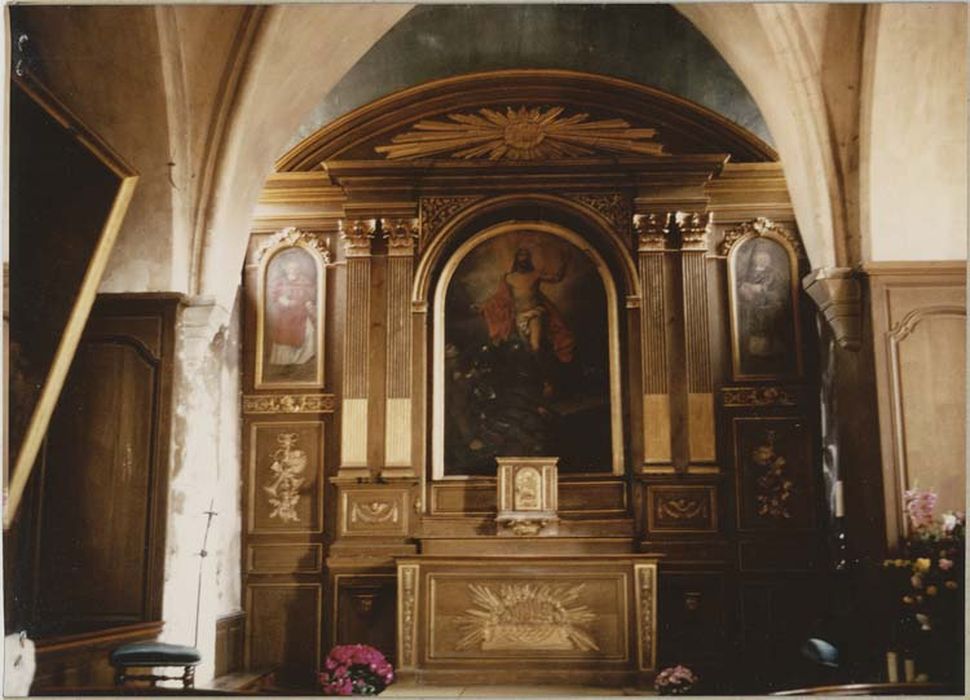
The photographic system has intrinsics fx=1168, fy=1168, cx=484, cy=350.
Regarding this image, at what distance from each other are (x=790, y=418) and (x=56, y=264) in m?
6.03

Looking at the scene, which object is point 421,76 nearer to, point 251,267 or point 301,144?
point 301,144

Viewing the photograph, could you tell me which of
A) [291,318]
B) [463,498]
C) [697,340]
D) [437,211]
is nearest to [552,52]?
[437,211]

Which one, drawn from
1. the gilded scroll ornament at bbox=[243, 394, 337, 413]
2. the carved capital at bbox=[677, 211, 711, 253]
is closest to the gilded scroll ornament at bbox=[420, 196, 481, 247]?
the gilded scroll ornament at bbox=[243, 394, 337, 413]

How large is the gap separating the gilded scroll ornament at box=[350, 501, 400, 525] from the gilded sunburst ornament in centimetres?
288

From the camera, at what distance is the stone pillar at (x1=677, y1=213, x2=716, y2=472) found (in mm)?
9227

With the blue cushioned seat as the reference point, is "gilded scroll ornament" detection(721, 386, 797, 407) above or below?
above

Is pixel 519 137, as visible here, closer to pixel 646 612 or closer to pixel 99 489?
pixel 646 612

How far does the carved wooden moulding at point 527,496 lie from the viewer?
29.6 feet

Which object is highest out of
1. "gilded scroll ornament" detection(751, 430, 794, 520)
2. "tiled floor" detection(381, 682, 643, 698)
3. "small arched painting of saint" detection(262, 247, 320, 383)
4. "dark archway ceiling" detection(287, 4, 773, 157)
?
"dark archway ceiling" detection(287, 4, 773, 157)

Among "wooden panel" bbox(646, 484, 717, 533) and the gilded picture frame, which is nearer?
"wooden panel" bbox(646, 484, 717, 533)

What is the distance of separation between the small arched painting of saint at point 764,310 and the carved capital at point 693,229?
344 mm

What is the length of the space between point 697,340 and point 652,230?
970 mm

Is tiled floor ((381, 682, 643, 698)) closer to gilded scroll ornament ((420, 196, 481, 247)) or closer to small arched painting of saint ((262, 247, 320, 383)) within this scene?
small arched painting of saint ((262, 247, 320, 383))

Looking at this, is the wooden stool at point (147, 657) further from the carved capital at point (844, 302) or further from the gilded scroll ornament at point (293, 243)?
the gilded scroll ornament at point (293, 243)
